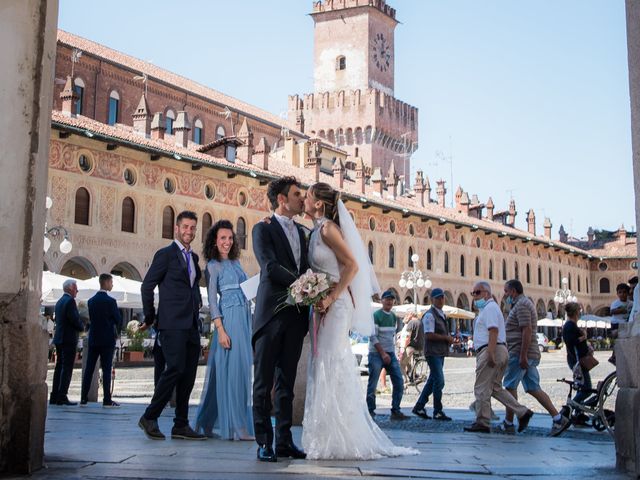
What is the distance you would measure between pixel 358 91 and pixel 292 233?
2603 inches

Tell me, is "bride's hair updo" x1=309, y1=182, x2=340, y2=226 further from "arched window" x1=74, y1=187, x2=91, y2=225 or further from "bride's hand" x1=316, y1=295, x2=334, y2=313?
"arched window" x1=74, y1=187, x2=91, y2=225

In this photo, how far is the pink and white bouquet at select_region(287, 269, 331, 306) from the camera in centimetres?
514

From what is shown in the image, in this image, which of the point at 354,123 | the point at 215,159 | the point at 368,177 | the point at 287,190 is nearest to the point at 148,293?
the point at 287,190

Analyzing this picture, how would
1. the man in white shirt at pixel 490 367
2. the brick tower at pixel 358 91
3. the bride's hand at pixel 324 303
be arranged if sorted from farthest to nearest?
the brick tower at pixel 358 91, the man in white shirt at pixel 490 367, the bride's hand at pixel 324 303

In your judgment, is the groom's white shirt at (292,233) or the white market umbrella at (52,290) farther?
the white market umbrella at (52,290)

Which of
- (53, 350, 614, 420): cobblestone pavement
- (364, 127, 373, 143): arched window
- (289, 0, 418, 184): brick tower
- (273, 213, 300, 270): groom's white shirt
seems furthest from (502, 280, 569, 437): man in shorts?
(364, 127, 373, 143): arched window

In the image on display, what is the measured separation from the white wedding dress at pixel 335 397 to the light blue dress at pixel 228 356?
131cm

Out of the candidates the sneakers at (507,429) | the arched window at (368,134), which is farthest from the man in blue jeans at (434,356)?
the arched window at (368,134)

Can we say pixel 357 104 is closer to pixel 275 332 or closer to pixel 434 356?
pixel 434 356

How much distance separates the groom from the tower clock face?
67812 millimetres

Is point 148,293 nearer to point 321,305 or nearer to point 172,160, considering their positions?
point 321,305

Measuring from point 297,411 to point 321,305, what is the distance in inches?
110

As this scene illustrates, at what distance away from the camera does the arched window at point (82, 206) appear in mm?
28797

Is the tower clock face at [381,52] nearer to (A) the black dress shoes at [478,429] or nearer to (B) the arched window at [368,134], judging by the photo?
(B) the arched window at [368,134]
